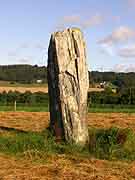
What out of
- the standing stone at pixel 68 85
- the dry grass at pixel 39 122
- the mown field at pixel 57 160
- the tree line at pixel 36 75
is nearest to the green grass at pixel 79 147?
the mown field at pixel 57 160

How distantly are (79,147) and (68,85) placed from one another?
1544mm

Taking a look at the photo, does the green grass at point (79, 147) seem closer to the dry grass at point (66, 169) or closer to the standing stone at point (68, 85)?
the standing stone at point (68, 85)

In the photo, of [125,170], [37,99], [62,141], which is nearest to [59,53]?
[62,141]

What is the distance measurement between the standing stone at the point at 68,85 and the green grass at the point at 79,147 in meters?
0.36

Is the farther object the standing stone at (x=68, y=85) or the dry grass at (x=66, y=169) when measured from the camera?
the standing stone at (x=68, y=85)

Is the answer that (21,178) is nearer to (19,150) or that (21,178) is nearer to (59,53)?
(19,150)

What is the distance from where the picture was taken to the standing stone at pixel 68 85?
11.2m

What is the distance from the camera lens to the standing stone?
36.8 ft

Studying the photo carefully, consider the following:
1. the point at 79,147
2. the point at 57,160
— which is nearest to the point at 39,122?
the point at 79,147

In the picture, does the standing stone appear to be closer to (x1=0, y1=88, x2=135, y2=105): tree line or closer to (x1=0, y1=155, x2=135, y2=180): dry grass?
(x1=0, y1=155, x2=135, y2=180): dry grass

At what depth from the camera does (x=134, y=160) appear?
31.5ft

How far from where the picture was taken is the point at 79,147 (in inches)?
421

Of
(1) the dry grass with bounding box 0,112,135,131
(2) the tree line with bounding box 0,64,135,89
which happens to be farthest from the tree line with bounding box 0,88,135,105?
(2) the tree line with bounding box 0,64,135,89

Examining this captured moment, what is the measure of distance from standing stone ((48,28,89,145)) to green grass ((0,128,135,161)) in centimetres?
36
